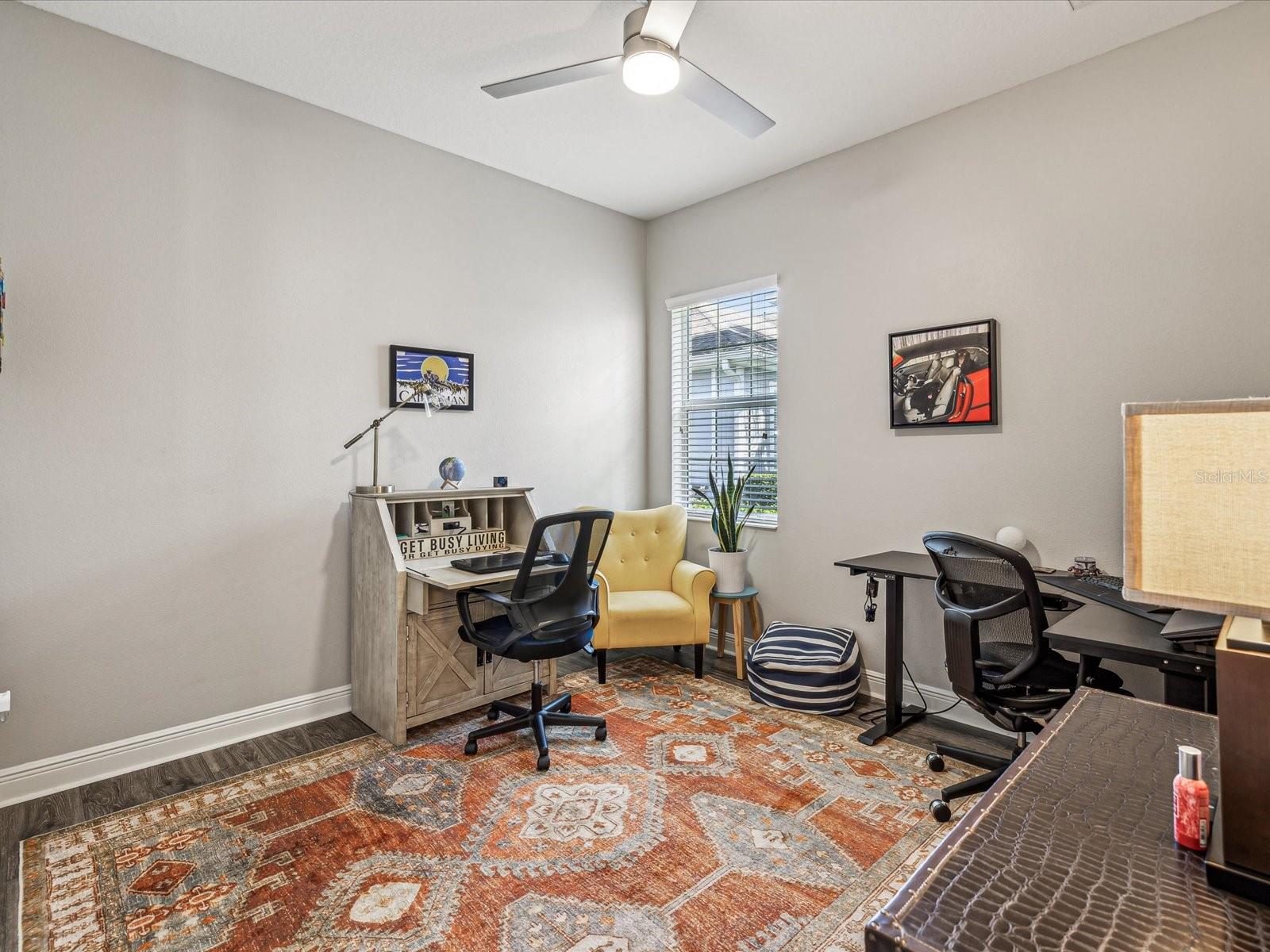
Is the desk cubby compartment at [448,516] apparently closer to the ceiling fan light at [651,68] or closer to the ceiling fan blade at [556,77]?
the ceiling fan blade at [556,77]

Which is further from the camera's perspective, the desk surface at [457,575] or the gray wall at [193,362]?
the desk surface at [457,575]

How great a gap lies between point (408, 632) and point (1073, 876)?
2.63 metres

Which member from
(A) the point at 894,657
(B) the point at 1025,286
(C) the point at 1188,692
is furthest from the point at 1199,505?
(B) the point at 1025,286

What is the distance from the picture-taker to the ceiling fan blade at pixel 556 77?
7.73ft

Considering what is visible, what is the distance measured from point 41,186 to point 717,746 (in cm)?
348

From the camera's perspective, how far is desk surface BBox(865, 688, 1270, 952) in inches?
25.2

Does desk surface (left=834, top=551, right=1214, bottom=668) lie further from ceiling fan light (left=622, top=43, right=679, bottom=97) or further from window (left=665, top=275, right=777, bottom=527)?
ceiling fan light (left=622, top=43, right=679, bottom=97)

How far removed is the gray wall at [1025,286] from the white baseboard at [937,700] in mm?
76

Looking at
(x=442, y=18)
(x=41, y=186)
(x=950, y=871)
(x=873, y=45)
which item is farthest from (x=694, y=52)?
(x=950, y=871)

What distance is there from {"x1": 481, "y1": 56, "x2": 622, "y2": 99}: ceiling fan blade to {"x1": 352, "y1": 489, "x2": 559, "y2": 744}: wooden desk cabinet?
1.80m

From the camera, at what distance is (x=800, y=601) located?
12.3 feet

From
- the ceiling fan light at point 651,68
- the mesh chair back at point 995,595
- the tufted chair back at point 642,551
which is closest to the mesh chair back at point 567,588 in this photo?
the tufted chair back at point 642,551

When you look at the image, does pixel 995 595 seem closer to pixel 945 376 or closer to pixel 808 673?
pixel 808 673

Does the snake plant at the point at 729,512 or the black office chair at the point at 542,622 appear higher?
the snake plant at the point at 729,512
